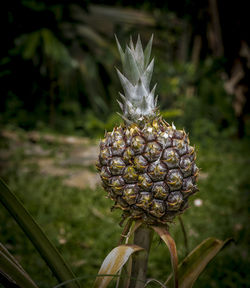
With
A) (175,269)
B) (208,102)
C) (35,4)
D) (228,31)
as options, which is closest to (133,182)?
(175,269)

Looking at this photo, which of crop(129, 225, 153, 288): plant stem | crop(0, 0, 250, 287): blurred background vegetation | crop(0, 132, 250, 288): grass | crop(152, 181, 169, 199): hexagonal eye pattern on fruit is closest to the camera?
crop(152, 181, 169, 199): hexagonal eye pattern on fruit

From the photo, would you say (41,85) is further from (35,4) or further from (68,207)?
(68,207)

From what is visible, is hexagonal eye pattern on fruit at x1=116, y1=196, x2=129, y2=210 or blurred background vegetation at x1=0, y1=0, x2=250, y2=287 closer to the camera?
hexagonal eye pattern on fruit at x1=116, y1=196, x2=129, y2=210

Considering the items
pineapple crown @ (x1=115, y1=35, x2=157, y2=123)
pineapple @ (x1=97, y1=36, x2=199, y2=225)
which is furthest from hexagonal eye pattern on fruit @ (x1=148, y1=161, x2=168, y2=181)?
pineapple crown @ (x1=115, y1=35, x2=157, y2=123)

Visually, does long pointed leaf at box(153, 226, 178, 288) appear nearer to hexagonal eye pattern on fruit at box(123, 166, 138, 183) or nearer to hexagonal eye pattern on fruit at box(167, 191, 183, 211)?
hexagonal eye pattern on fruit at box(167, 191, 183, 211)

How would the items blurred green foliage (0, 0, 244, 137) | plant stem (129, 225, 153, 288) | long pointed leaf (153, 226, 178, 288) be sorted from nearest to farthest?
long pointed leaf (153, 226, 178, 288), plant stem (129, 225, 153, 288), blurred green foliage (0, 0, 244, 137)

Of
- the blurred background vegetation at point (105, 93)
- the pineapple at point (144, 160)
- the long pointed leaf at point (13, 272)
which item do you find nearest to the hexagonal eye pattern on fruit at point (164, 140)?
the pineapple at point (144, 160)
